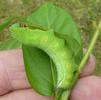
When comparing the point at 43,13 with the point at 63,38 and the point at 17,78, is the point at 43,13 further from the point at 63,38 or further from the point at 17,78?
the point at 17,78

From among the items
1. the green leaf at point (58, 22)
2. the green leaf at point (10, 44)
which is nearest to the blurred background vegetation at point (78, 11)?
the green leaf at point (10, 44)

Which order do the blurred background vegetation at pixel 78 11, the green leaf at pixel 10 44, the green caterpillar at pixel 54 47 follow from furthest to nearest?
the blurred background vegetation at pixel 78 11
the green leaf at pixel 10 44
the green caterpillar at pixel 54 47

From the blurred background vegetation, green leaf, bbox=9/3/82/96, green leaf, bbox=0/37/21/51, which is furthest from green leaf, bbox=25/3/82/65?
the blurred background vegetation

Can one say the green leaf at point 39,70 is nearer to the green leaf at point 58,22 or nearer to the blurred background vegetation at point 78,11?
the green leaf at point 58,22

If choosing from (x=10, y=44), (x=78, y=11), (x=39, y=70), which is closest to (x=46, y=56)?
(x=39, y=70)

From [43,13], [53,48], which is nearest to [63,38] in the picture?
[53,48]

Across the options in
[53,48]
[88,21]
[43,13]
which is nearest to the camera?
[53,48]
